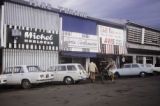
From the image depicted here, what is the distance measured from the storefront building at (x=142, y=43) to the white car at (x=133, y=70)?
7749 millimetres

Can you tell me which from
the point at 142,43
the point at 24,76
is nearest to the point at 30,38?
the point at 24,76

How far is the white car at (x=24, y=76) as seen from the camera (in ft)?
59.5

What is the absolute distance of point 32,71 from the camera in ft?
60.6

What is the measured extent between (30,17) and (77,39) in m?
6.03

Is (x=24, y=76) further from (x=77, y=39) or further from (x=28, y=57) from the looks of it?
(x=77, y=39)

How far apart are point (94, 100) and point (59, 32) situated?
14489 mm

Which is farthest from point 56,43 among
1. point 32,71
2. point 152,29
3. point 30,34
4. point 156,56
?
point 156,56

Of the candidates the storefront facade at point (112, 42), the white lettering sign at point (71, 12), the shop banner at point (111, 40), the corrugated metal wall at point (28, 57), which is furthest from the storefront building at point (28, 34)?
the storefront facade at point (112, 42)

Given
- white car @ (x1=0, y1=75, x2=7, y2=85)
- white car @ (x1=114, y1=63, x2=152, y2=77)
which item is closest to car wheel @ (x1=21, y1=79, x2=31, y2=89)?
white car @ (x1=0, y1=75, x2=7, y2=85)

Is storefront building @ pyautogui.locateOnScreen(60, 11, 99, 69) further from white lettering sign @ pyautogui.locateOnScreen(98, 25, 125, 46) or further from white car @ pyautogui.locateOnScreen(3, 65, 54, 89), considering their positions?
white car @ pyautogui.locateOnScreen(3, 65, 54, 89)

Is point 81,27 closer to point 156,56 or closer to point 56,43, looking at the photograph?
point 56,43

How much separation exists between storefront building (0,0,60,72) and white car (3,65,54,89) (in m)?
2.65

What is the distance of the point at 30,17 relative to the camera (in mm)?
23094

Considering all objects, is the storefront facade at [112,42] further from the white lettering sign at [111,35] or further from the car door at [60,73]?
the car door at [60,73]
